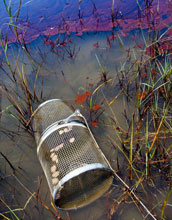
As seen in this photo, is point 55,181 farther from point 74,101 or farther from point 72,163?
point 74,101

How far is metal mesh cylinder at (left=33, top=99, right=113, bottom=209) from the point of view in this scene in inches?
61.0

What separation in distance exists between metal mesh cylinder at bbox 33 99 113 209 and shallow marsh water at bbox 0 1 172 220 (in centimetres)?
10

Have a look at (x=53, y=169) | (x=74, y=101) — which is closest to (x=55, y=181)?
(x=53, y=169)

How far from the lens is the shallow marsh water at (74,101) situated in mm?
1695

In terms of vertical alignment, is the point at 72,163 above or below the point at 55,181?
above

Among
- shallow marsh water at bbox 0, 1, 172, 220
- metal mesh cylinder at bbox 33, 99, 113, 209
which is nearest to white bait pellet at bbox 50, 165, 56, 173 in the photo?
metal mesh cylinder at bbox 33, 99, 113, 209

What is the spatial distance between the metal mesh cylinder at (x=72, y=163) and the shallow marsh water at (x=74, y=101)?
0.33 feet

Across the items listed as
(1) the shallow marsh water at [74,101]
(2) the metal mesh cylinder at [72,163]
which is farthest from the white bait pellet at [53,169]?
(1) the shallow marsh water at [74,101]

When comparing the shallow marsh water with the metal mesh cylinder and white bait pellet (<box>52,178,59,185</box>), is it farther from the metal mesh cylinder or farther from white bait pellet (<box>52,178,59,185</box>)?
white bait pellet (<box>52,178,59,185</box>)

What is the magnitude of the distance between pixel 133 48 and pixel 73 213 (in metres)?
2.37

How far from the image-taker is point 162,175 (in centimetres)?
173

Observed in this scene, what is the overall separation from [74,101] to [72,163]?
1.14 meters

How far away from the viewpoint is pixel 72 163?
5.10 feet

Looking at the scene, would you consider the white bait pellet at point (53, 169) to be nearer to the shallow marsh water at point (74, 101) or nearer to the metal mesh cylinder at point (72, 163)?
the metal mesh cylinder at point (72, 163)
